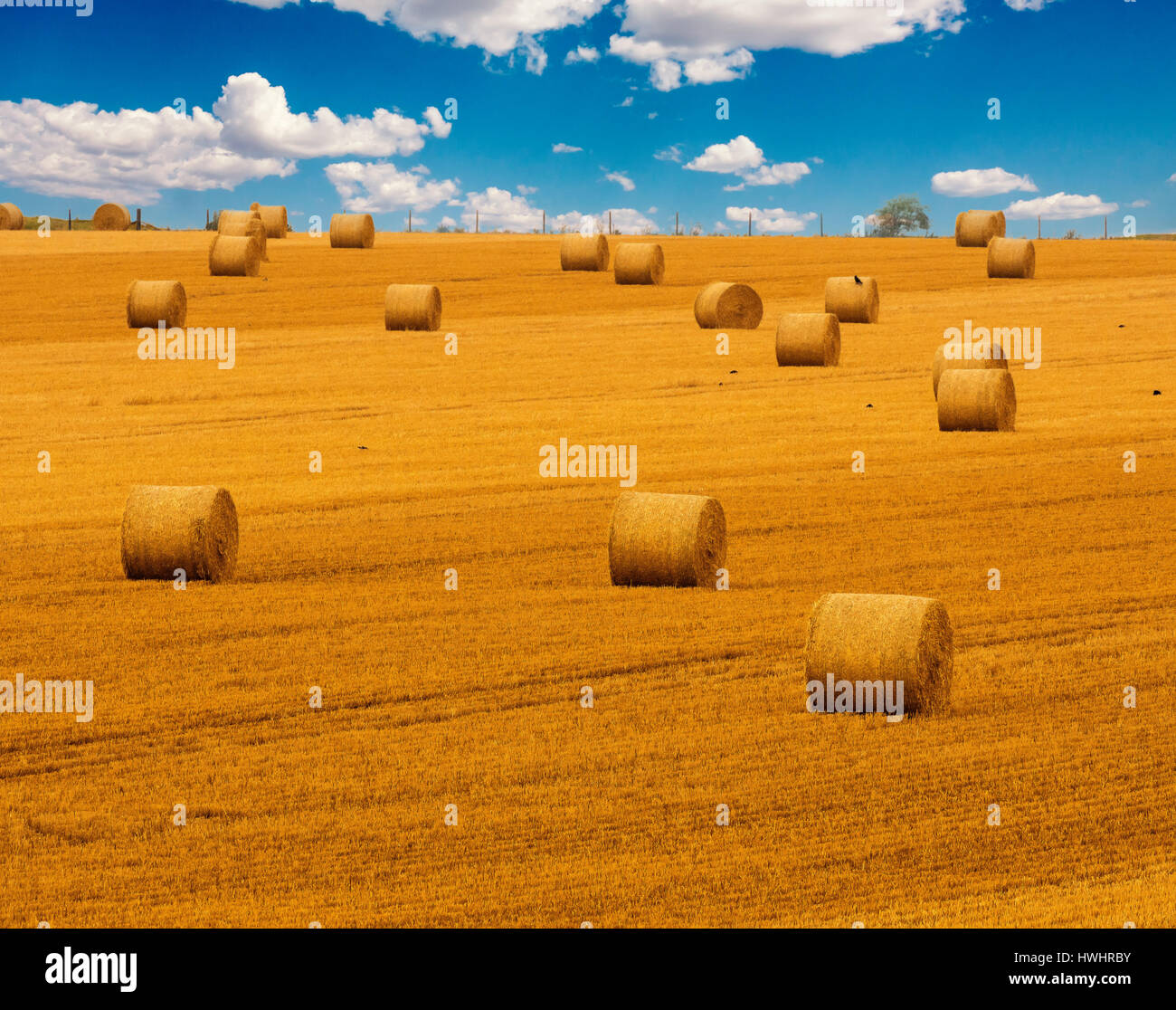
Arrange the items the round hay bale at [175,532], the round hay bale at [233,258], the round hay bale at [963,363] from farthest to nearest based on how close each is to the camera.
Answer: the round hay bale at [233,258] → the round hay bale at [963,363] → the round hay bale at [175,532]

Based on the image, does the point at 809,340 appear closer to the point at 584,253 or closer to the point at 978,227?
the point at 584,253

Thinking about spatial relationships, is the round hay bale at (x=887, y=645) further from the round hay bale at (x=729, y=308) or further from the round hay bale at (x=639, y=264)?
the round hay bale at (x=639, y=264)

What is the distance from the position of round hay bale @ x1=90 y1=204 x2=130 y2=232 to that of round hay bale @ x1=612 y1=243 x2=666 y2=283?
34.8m

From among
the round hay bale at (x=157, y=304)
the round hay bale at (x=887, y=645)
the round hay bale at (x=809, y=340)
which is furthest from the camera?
the round hay bale at (x=157, y=304)

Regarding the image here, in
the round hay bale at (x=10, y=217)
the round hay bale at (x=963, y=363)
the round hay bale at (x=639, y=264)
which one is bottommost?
the round hay bale at (x=963, y=363)

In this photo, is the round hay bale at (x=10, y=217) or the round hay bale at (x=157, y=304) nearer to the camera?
the round hay bale at (x=157, y=304)

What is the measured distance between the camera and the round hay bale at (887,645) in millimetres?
11391

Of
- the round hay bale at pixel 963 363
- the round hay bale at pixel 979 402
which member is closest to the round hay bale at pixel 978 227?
the round hay bale at pixel 963 363

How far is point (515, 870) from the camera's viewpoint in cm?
854

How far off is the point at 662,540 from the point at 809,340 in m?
16.3

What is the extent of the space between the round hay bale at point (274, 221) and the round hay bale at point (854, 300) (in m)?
30.8

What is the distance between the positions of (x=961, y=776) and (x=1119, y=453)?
1471cm
